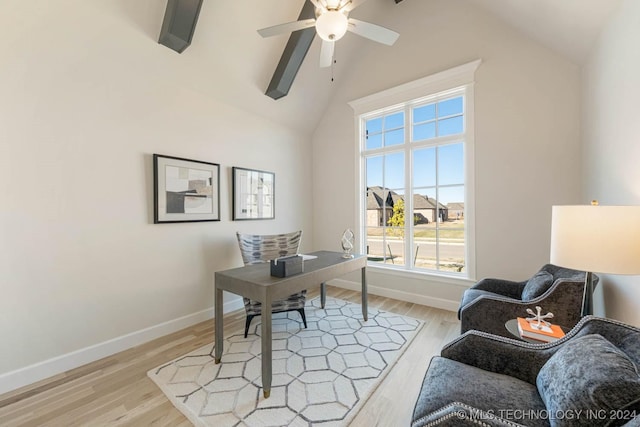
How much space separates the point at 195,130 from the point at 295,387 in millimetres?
2806

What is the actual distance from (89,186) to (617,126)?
13.5 feet

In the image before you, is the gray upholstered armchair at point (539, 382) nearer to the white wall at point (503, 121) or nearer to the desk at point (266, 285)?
the desk at point (266, 285)

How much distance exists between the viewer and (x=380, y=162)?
4.02m

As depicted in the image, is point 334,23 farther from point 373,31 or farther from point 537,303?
point 537,303

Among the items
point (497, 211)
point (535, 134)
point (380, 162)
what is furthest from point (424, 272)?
point (535, 134)

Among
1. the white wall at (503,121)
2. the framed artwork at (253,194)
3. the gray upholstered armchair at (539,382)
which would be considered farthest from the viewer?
the framed artwork at (253,194)

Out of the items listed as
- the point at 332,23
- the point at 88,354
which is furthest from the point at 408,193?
the point at 88,354

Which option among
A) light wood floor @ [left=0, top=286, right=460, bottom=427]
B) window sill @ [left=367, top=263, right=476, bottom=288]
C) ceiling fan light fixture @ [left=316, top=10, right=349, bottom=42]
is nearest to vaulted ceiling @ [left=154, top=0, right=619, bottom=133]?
ceiling fan light fixture @ [left=316, top=10, right=349, bottom=42]

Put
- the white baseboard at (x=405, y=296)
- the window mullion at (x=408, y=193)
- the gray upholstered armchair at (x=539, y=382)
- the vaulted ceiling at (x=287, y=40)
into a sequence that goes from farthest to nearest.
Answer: the window mullion at (x=408, y=193), the white baseboard at (x=405, y=296), the vaulted ceiling at (x=287, y=40), the gray upholstered armchair at (x=539, y=382)

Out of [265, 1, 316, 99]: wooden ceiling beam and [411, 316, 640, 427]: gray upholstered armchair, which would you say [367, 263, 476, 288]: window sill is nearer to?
[411, 316, 640, 427]: gray upholstered armchair

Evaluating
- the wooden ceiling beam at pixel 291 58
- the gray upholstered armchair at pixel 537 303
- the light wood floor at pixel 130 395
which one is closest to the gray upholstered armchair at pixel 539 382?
the light wood floor at pixel 130 395

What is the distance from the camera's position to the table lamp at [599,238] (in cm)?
121

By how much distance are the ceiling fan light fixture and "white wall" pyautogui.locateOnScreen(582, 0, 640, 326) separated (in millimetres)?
1687

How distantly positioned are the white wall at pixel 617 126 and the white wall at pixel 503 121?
0.29m
